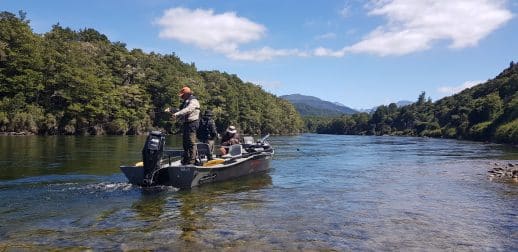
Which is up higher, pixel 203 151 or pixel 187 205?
pixel 203 151

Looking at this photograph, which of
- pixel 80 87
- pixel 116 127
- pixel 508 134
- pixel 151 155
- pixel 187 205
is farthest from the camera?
pixel 116 127

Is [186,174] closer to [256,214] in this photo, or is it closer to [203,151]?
[203,151]

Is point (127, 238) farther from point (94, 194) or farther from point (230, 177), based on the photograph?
point (230, 177)

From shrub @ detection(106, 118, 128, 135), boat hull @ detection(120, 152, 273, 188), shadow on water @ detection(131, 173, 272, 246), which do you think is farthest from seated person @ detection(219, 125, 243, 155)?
shrub @ detection(106, 118, 128, 135)

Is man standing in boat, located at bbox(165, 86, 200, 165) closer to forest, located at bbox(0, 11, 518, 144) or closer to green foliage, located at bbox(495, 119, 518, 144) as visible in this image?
forest, located at bbox(0, 11, 518, 144)

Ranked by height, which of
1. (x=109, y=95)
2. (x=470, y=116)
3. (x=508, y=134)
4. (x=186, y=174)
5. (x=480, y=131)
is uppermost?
(x=109, y=95)

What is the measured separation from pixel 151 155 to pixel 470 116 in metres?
92.5

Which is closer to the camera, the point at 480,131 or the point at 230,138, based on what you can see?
the point at 230,138

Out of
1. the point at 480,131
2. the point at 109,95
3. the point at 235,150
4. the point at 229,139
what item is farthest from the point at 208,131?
the point at 480,131

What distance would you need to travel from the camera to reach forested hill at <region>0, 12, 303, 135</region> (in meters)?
62.0

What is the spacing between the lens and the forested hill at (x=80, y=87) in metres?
62.0

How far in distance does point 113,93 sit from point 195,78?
41.7 m

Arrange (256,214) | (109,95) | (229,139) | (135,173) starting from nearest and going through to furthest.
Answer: (256,214) < (135,173) < (229,139) < (109,95)

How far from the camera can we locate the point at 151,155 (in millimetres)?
12984
